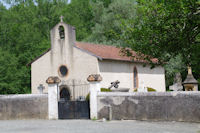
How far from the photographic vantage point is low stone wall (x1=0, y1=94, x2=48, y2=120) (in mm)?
18436

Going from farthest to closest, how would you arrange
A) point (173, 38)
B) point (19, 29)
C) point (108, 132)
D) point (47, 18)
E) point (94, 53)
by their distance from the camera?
1. point (47, 18)
2. point (19, 29)
3. point (94, 53)
4. point (173, 38)
5. point (108, 132)

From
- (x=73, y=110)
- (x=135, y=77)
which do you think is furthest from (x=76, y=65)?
(x=73, y=110)

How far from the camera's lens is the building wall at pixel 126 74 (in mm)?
26625

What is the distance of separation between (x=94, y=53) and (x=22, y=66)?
52.2 ft

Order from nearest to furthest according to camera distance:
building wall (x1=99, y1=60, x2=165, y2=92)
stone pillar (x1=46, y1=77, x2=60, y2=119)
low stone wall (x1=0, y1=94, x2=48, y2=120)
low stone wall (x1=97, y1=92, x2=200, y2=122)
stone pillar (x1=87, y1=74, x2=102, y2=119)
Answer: low stone wall (x1=97, y1=92, x2=200, y2=122), stone pillar (x1=87, y1=74, x2=102, y2=119), stone pillar (x1=46, y1=77, x2=60, y2=119), low stone wall (x1=0, y1=94, x2=48, y2=120), building wall (x1=99, y1=60, x2=165, y2=92)

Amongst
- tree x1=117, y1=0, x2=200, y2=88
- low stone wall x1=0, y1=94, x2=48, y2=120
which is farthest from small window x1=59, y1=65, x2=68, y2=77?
tree x1=117, y1=0, x2=200, y2=88

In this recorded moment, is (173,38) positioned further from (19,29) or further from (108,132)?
(19,29)

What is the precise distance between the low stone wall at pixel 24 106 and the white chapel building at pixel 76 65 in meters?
7.39

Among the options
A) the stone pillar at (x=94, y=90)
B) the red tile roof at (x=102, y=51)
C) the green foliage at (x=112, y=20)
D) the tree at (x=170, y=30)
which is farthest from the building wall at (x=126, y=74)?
the green foliage at (x=112, y=20)

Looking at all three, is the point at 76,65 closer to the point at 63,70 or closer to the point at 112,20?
the point at 63,70

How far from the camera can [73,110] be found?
706 inches

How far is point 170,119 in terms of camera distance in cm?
1561

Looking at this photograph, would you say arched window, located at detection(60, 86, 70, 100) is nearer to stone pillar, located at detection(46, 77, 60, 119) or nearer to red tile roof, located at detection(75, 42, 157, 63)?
red tile roof, located at detection(75, 42, 157, 63)

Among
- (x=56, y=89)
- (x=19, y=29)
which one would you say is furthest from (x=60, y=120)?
(x=19, y=29)
